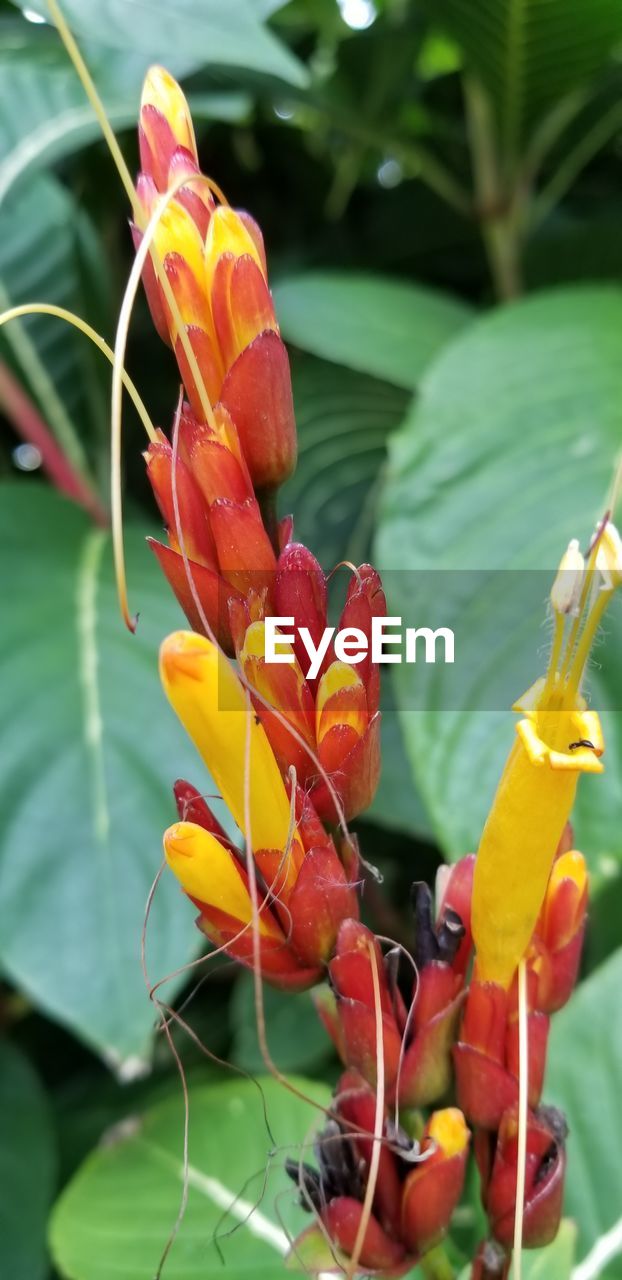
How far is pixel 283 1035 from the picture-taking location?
0.73 m

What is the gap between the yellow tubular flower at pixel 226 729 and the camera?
258 mm

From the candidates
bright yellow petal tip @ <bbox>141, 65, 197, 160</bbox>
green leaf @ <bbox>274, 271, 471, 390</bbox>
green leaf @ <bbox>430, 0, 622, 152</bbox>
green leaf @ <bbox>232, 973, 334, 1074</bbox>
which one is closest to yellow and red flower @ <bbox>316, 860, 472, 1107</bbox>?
bright yellow petal tip @ <bbox>141, 65, 197, 160</bbox>

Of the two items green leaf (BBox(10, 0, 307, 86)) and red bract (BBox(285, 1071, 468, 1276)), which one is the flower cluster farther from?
green leaf (BBox(10, 0, 307, 86))

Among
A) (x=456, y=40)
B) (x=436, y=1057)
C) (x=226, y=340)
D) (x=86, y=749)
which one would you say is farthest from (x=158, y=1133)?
(x=456, y=40)

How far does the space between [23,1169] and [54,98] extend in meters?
0.83

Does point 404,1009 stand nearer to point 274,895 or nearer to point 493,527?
point 274,895

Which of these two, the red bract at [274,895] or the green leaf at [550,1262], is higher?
the red bract at [274,895]

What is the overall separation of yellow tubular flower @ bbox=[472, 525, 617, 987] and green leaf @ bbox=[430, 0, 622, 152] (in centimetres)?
59

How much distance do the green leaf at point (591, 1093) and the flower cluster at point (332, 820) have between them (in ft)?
0.71

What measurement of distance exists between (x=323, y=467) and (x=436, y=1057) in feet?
2.03

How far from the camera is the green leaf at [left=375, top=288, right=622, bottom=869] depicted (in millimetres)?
512

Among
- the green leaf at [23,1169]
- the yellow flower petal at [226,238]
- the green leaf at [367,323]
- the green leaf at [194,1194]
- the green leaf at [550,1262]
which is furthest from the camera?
the green leaf at [367,323]

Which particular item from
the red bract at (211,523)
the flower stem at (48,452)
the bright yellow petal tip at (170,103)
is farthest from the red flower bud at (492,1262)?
the flower stem at (48,452)

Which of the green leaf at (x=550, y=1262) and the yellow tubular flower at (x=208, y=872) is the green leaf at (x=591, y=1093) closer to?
the green leaf at (x=550, y=1262)
